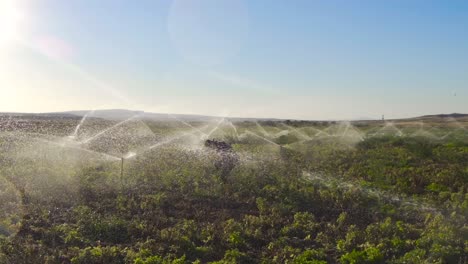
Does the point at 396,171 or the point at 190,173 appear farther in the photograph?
the point at 396,171

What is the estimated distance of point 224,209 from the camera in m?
13.2

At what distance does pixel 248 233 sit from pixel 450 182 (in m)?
10.3

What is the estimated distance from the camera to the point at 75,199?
13594mm

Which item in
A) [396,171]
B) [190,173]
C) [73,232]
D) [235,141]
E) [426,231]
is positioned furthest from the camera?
[235,141]

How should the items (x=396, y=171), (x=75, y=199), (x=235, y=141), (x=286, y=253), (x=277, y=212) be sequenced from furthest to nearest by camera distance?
(x=235, y=141) < (x=396, y=171) < (x=75, y=199) < (x=277, y=212) < (x=286, y=253)

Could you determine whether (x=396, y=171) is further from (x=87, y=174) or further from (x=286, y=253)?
(x=87, y=174)

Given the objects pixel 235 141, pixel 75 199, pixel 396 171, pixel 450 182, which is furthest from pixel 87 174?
pixel 235 141

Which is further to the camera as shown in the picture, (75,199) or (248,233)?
(75,199)

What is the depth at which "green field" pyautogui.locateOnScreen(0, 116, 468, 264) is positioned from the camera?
31.4ft

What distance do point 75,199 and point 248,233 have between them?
5.83m

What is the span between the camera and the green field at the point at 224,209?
9.56 m

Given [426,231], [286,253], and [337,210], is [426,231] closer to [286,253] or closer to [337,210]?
[337,210]

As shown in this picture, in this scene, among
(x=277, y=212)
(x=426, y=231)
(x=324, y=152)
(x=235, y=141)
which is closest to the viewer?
(x=426, y=231)

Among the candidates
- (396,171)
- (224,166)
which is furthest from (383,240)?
(396,171)
